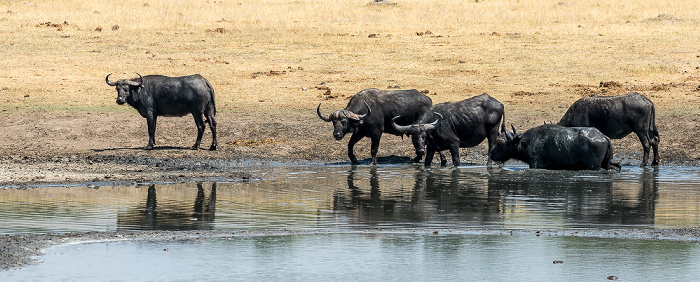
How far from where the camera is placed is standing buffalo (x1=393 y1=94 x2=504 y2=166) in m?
19.5

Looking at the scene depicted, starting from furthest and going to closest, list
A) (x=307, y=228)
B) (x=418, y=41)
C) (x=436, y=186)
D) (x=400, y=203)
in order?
(x=418, y=41)
(x=436, y=186)
(x=400, y=203)
(x=307, y=228)

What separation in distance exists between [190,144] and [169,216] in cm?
961

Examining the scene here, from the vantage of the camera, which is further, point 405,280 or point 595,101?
point 595,101

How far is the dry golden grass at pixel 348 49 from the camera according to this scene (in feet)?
85.5

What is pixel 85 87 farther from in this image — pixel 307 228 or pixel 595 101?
pixel 307 228

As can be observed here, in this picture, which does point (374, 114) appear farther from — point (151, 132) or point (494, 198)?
point (494, 198)

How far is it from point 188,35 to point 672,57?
50.9ft

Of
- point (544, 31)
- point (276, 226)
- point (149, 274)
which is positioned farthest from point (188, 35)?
point (149, 274)

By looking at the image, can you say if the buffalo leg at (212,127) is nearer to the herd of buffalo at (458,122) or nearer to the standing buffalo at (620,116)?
the herd of buffalo at (458,122)

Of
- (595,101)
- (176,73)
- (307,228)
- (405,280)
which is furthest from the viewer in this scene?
(176,73)

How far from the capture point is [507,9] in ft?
131

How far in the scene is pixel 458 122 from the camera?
1983 cm

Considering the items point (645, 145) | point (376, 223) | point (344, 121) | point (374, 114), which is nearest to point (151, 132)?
point (344, 121)

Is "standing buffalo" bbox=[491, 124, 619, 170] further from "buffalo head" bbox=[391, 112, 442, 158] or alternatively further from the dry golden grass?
the dry golden grass
